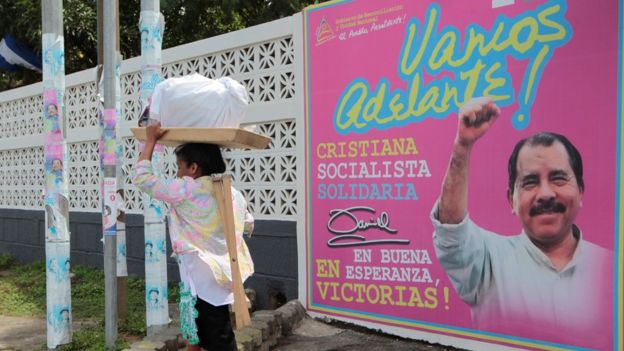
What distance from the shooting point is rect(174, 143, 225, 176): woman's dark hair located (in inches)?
120

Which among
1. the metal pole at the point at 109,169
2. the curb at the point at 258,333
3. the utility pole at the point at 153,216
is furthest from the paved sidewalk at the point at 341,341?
the metal pole at the point at 109,169

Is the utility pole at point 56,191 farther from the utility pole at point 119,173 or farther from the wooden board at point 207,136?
the wooden board at point 207,136

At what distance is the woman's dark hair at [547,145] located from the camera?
12.5 feet

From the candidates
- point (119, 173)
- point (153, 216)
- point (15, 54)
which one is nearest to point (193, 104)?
point (153, 216)

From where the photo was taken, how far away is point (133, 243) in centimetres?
720

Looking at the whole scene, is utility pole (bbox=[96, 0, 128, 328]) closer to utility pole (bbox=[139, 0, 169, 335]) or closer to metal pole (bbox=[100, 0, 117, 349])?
metal pole (bbox=[100, 0, 117, 349])

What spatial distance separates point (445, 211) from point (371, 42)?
4.36ft

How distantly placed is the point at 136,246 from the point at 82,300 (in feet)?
2.78

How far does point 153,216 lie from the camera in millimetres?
4605

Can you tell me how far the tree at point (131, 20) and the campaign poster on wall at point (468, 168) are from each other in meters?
5.26

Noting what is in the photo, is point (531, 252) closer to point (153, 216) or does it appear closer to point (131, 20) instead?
point (153, 216)

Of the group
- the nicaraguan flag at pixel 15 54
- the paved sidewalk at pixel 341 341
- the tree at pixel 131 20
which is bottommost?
the paved sidewalk at pixel 341 341
